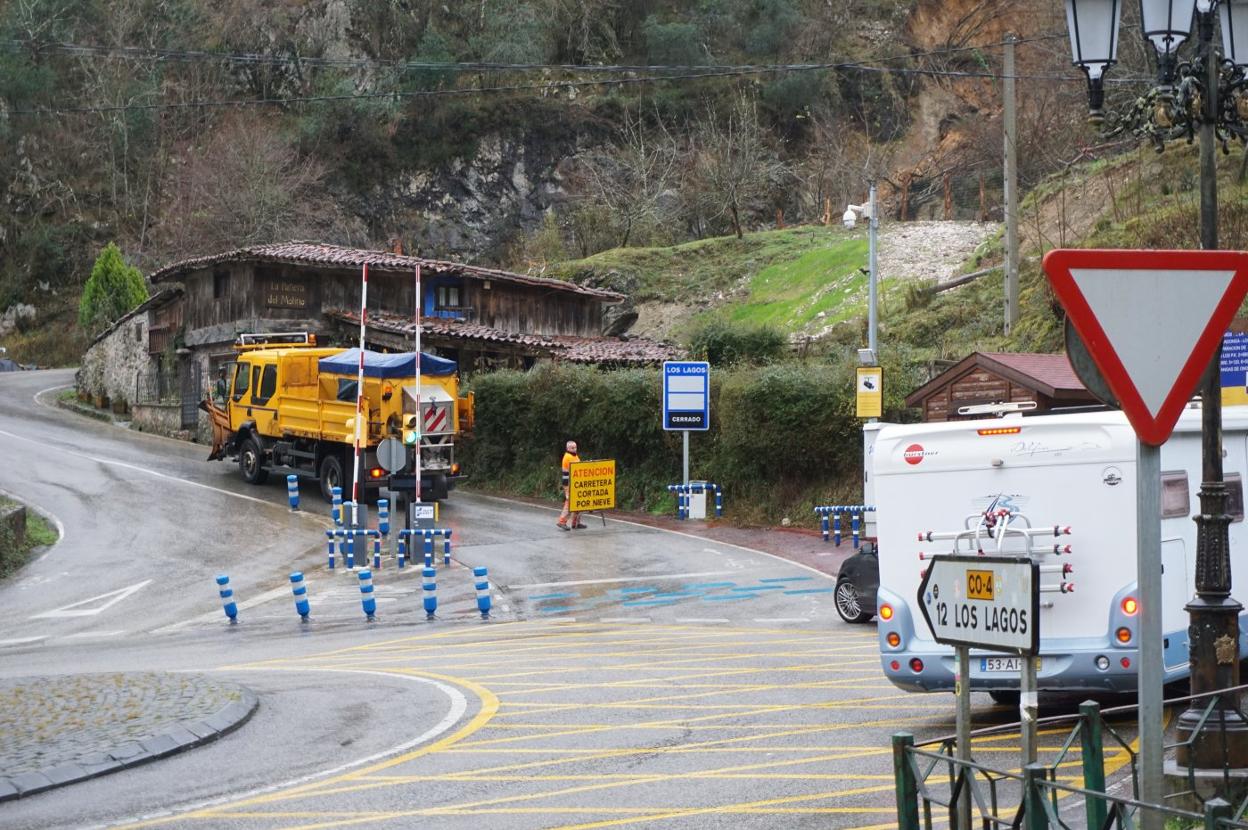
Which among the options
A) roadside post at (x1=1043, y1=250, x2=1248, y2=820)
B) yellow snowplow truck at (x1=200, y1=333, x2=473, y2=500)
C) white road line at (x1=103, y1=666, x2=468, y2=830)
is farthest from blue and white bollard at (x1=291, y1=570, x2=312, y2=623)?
roadside post at (x1=1043, y1=250, x2=1248, y2=820)

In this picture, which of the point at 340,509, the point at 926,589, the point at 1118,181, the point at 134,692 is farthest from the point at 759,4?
the point at 926,589

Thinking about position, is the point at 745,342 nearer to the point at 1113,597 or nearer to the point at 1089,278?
the point at 1113,597

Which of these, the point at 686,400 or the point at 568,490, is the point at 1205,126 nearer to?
the point at 568,490

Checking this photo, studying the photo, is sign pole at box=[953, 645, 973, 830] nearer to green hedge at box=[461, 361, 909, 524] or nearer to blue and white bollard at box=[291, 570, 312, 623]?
blue and white bollard at box=[291, 570, 312, 623]

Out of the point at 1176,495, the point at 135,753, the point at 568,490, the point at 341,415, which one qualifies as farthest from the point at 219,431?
the point at 1176,495

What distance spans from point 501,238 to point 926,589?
224 feet

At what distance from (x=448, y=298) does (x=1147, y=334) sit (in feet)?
132

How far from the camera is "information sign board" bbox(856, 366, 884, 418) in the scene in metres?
26.8

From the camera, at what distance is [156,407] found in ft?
154

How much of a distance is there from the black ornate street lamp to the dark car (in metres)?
8.28

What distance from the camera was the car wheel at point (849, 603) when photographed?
19.1m

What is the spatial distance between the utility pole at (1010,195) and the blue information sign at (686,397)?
25.4 ft

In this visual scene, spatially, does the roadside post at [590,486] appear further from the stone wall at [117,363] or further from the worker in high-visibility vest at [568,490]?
the stone wall at [117,363]

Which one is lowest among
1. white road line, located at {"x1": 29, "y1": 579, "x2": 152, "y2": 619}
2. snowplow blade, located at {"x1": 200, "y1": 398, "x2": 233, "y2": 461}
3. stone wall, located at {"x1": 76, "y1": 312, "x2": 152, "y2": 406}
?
white road line, located at {"x1": 29, "y1": 579, "x2": 152, "y2": 619}
